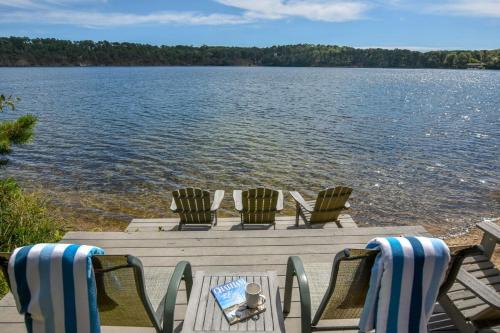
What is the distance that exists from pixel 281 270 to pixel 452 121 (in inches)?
913

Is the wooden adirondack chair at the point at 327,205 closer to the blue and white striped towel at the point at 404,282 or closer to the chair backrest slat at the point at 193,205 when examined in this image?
the chair backrest slat at the point at 193,205

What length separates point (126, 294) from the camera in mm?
2320

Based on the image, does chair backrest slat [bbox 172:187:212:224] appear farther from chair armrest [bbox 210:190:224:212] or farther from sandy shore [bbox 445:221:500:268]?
sandy shore [bbox 445:221:500:268]

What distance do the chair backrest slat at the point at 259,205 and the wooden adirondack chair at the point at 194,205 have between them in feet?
1.54

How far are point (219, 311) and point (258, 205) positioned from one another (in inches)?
136

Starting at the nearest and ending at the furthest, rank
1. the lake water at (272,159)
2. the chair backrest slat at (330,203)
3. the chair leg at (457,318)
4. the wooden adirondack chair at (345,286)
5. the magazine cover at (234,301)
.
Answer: the wooden adirondack chair at (345,286) → the magazine cover at (234,301) → the chair leg at (457,318) → the chair backrest slat at (330,203) → the lake water at (272,159)

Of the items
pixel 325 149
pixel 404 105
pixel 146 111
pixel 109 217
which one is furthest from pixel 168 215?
pixel 404 105

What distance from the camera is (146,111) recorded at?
83.1 ft

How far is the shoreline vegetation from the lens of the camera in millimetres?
105875

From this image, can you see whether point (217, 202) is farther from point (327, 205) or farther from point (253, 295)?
point (253, 295)

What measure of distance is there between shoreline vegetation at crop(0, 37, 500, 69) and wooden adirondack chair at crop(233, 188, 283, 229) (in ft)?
379

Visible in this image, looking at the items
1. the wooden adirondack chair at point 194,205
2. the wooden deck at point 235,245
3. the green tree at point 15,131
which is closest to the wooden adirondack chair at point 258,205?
the wooden adirondack chair at point 194,205

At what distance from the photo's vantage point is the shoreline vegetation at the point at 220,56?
105875mm

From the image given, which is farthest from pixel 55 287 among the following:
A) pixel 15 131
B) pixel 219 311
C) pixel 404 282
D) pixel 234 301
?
pixel 15 131
